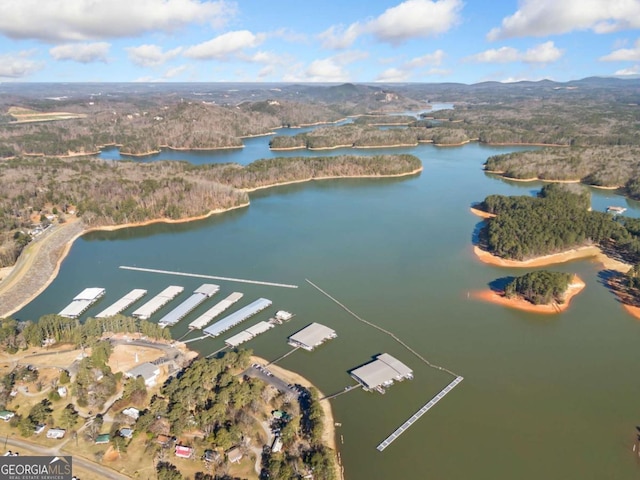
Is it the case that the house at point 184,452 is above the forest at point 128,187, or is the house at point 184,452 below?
below

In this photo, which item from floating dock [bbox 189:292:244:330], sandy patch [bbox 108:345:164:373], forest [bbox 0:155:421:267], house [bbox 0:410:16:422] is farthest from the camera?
forest [bbox 0:155:421:267]

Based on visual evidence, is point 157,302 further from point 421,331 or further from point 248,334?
point 421,331

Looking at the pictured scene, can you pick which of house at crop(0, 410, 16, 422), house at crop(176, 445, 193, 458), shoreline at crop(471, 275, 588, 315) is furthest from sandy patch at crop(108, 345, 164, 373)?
shoreline at crop(471, 275, 588, 315)

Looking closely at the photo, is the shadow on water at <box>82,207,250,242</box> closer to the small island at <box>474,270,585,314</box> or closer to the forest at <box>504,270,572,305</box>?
the small island at <box>474,270,585,314</box>

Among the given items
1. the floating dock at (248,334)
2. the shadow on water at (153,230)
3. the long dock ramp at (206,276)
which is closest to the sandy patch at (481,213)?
the long dock ramp at (206,276)

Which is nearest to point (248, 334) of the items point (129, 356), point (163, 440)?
point (129, 356)

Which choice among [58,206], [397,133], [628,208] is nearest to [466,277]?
[628,208]

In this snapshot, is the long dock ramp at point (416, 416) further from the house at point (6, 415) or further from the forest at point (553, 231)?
the forest at point (553, 231)
